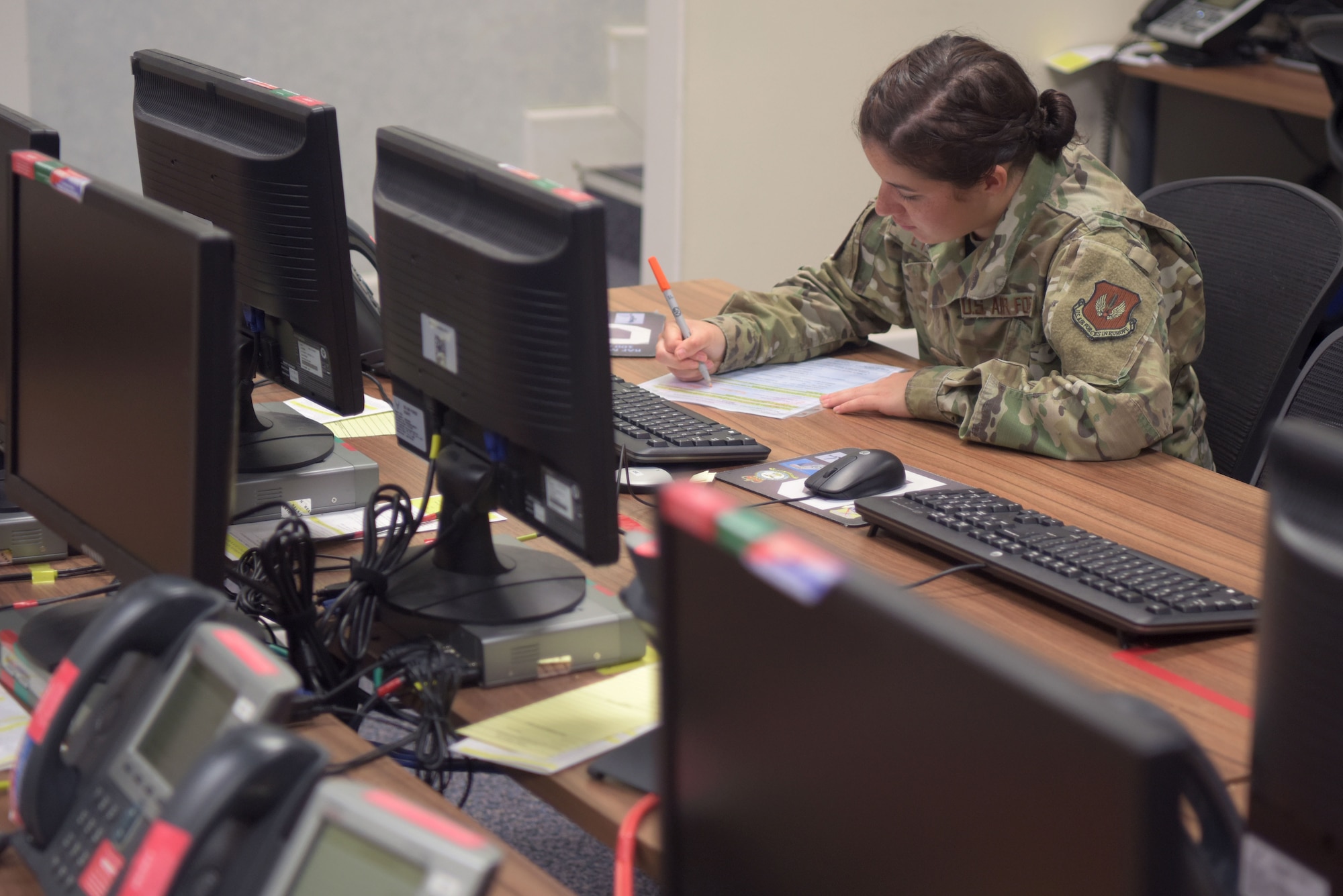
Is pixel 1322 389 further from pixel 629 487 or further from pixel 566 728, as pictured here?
pixel 566 728

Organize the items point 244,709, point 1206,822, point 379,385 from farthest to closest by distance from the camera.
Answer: point 379,385, point 244,709, point 1206,822

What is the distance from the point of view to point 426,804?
37.7 inches

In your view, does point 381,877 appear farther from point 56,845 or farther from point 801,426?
point 801,426

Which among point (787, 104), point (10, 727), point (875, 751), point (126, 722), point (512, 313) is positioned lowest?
point (10, 727)

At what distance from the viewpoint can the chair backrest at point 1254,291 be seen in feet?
5.89

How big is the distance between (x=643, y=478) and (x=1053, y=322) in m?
0.53

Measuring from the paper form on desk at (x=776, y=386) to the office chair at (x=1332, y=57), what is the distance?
1.64 m

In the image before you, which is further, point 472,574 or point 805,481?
point 805,481

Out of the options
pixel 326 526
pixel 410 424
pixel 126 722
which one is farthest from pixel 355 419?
pixel 126 722

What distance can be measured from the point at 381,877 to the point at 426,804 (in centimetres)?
31

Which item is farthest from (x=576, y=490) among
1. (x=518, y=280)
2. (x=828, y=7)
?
(x=828, y=7)

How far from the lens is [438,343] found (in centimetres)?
120

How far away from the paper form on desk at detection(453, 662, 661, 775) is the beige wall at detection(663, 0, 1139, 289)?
242cm

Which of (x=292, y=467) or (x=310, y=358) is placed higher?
(x=310, y=358)
